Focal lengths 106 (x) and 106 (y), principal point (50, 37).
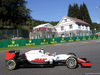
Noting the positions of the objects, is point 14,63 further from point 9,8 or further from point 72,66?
point 9,8

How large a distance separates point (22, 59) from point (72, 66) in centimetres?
239

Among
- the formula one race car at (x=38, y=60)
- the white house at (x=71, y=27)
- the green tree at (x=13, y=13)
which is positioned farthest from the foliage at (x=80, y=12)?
the formula one race car at (x=38, y=60)

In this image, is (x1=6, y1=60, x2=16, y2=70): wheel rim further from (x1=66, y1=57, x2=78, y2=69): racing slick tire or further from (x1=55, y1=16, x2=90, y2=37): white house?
(x1=55, y1=16, x2=90, y2=37): white house

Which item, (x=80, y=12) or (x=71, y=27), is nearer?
(x=71, y=27)

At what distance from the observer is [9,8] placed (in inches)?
1510

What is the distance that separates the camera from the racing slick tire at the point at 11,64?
505 cm

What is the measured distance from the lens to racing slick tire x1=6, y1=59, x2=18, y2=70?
16.6 ft

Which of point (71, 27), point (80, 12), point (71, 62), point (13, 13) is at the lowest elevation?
point (71, 62)

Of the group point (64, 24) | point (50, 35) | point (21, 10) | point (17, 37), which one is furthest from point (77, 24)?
point (17, 37)

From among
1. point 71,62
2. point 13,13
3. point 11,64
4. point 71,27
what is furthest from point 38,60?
point 13,13

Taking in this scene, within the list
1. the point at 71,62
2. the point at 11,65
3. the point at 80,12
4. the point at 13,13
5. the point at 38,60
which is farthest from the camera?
the point at 80,12

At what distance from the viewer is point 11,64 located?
518 cm

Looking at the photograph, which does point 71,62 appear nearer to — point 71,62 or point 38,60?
point 71,62

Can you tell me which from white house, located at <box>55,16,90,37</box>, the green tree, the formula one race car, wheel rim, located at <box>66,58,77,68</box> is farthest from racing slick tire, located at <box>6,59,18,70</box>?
the green tree
